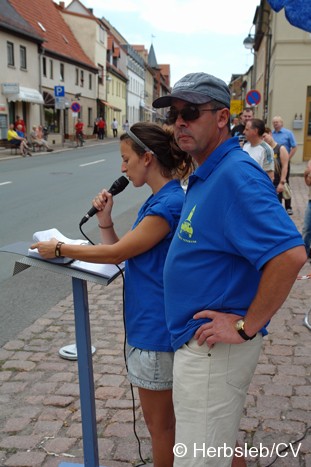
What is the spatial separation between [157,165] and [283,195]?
758 centimetres

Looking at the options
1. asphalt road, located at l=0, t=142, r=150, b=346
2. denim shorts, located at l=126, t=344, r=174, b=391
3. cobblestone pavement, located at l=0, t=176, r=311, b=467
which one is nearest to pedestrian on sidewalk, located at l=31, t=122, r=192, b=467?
denim shorts, located at l=126, t=344, r=174, b=391

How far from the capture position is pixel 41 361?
4.24 m

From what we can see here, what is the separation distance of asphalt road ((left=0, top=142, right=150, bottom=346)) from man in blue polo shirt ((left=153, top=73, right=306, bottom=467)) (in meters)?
3.15

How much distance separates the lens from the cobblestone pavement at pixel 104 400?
3020 mm

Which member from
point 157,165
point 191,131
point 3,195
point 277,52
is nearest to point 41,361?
point 157,165

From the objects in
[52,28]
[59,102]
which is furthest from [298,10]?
[52,28]

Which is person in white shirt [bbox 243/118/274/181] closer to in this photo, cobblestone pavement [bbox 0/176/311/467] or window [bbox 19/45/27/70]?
cobblestone pavement [bbox 0/176/311/467]

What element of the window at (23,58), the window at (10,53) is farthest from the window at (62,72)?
the window at (10,53)

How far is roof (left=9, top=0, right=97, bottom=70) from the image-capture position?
40438 millimetres

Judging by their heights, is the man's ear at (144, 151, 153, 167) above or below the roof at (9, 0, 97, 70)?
below

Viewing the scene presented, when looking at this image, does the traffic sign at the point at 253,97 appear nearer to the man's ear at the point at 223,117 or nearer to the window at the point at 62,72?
the man's ear at the point at 223,117

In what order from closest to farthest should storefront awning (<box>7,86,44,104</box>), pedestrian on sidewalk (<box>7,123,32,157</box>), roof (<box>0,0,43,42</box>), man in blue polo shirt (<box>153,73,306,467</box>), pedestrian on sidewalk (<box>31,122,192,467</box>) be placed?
1. man in blue polo shirt (<box>153,73,306,467</box>)
2. pedestrian on sidewalk (<box>31,122,192,467</box>)
3. pedestrian on sidewalk (<box>7,123,32,157</box>)
4. storefront awning (<box>7,86,44,104</box>)
5. roof (<box>0,0,43,42</box>)

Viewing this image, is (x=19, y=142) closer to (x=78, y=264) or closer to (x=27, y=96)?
(x=27, y=96)

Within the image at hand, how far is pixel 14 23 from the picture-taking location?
111ft
